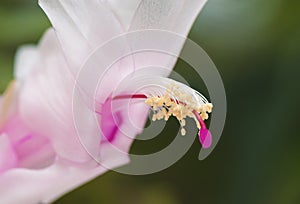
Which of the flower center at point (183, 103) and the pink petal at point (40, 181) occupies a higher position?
the flower center at point (183, 103)

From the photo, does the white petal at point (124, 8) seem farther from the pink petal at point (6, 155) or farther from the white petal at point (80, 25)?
the pink petal at point (6, 155)

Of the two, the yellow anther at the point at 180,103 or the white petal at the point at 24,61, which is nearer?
the yellow anther at the point at 180,103

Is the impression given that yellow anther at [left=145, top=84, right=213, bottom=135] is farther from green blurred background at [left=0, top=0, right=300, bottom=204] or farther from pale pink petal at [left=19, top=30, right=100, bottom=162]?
green blurred background at [left=0, top=0, right=300, bottom=204]

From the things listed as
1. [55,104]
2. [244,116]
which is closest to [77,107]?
[55,104]

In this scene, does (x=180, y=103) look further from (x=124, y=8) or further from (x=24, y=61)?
(x=24, y=61)

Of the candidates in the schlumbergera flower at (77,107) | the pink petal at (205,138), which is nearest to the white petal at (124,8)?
the schlumbergera flower at (77,107)

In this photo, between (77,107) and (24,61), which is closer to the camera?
(77,107)

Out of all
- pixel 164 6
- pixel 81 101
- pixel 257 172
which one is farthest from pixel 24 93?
pixel 257 172
